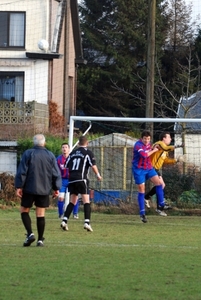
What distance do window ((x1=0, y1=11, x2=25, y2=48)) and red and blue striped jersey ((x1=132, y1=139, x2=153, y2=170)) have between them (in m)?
21.4

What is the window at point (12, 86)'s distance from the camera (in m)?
38.7

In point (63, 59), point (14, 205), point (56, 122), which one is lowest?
point (14, 205)

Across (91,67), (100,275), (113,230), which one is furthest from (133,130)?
(100,275)

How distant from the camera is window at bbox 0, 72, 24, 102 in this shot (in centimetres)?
3869

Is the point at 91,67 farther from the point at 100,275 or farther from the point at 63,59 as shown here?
the point at 100,275

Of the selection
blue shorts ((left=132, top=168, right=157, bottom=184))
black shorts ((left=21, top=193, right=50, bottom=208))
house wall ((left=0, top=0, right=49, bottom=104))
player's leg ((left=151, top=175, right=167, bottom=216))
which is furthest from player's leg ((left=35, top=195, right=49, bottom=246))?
house wall ((left=0, top=0, right=49, bottom=104))

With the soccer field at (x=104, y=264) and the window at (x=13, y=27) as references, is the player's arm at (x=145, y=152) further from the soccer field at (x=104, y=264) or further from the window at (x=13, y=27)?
the window at (x=13, y=27)

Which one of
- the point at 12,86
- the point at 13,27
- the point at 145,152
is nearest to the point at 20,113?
the point at 12,86

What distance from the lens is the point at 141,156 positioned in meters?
17.9

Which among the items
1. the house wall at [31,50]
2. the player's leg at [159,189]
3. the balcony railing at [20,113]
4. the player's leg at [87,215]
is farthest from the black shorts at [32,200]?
the house wall at [31,50]

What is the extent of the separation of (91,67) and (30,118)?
20.4m

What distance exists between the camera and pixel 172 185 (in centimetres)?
2322

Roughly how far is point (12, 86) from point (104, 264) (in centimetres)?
2871

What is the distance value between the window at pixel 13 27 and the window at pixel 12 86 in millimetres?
1329
